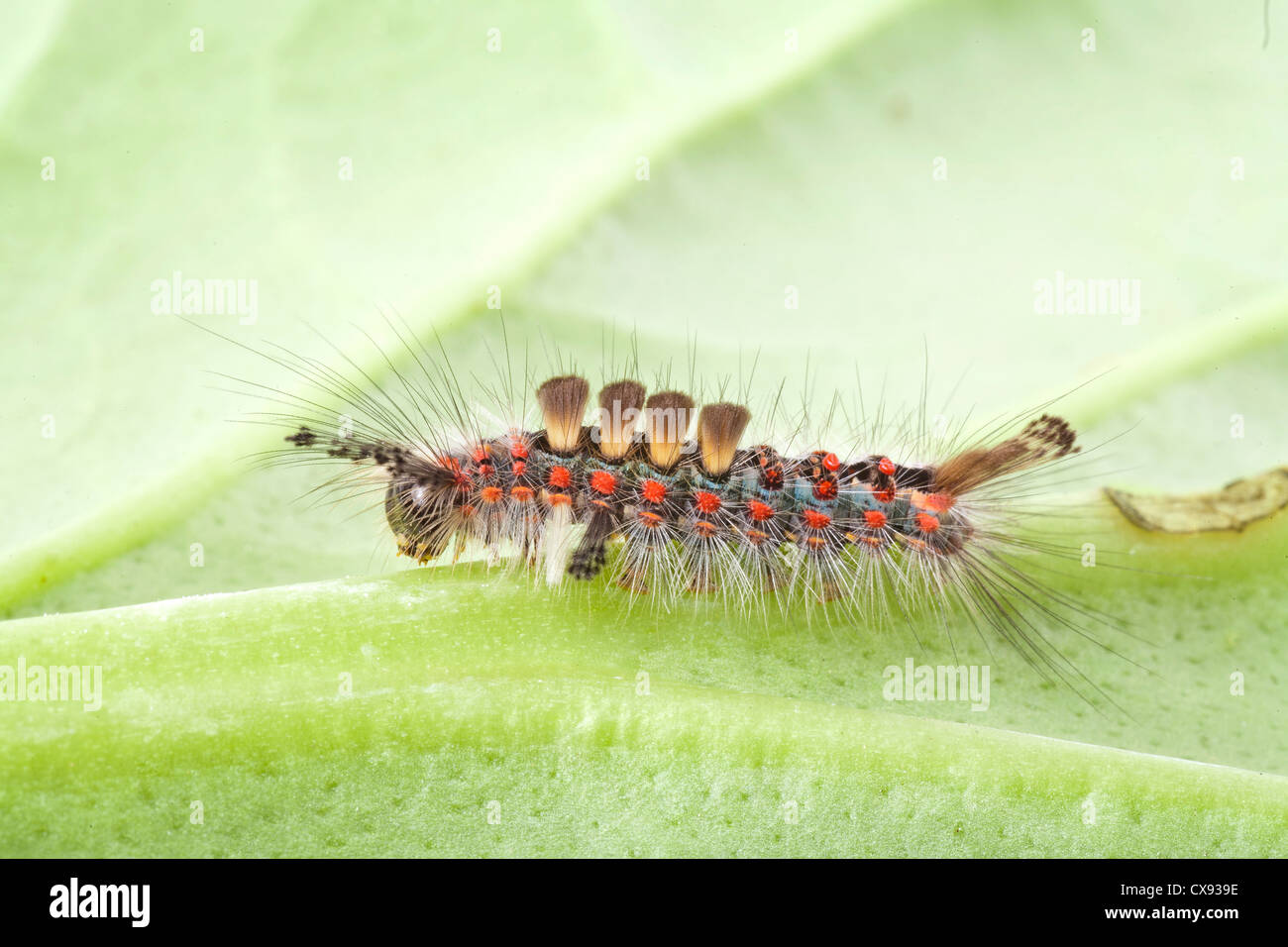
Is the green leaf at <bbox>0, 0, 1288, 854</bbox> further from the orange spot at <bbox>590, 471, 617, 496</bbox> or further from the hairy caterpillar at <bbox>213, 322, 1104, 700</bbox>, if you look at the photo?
the orange spot at <bbox>590, 471, 617, 496</bbox>

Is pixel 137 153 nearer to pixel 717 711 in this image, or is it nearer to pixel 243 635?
pixel 243 635

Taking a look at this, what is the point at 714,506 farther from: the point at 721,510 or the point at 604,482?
the point at 604,482

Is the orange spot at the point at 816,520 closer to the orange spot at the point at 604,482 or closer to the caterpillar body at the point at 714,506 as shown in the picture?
the caterpillar body at the point at 714,506

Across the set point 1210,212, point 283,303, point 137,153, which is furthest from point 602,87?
point 1210,212

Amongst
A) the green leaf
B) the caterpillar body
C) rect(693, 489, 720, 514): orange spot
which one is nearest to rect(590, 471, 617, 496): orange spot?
the caterpillar body

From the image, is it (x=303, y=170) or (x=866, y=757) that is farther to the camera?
(x=303, y=170)

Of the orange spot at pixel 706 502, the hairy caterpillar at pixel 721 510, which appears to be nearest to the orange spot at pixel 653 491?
the hairy caterpillar at pixel 721 510

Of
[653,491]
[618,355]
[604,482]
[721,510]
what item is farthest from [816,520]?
[618,355]
